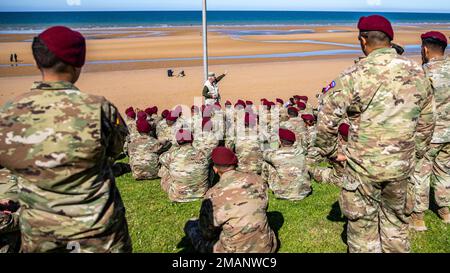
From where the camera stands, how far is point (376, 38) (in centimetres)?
418

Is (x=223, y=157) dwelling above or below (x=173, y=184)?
above

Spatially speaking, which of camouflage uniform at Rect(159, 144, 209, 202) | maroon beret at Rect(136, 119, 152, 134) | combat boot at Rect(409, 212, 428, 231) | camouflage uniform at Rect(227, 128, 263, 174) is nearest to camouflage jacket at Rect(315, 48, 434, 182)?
combat boot at Rect(409, 212, 428, 231)

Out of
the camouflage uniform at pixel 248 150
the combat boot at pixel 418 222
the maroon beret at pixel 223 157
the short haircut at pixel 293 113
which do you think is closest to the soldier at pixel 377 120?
the maroon beret at pixel 223 157

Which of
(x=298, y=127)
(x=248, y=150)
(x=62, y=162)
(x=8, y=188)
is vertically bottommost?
(x=248, y=150)

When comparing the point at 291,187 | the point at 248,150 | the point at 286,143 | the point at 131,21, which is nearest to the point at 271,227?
the point at 291,187

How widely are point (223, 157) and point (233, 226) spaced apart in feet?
2.66

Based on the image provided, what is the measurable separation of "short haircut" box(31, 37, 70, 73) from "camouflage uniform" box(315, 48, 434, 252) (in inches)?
103

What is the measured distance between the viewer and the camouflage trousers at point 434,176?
571cm

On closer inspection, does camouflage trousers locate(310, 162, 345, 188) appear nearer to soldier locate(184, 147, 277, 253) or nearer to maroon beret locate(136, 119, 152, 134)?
soldier locate(184, 147, 277, 253)

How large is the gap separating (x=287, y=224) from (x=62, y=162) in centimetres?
431

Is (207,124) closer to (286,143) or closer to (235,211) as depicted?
(286,143)
